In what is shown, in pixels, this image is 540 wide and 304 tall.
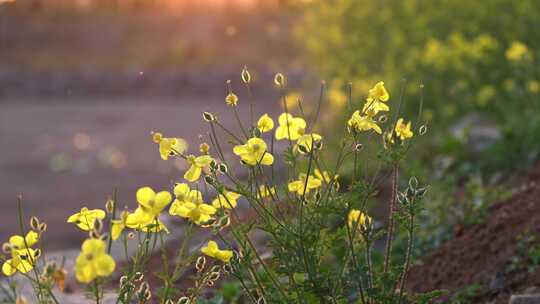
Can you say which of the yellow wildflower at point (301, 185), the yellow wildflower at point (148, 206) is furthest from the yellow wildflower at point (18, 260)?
the yellow wildflower at point (301, 185)

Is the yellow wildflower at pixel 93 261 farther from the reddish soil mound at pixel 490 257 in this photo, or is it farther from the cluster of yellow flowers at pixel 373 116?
the reddish soil mound at pixel 490 257

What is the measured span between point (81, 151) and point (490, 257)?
26.9ft

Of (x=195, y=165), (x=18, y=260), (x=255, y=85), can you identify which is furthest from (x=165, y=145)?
(x=255, y=85)

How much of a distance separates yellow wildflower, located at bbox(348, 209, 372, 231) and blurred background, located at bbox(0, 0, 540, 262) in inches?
13.2

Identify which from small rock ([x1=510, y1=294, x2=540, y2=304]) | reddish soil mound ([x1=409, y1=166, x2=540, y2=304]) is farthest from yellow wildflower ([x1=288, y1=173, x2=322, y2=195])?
reddish soil mound ([x1=409, y1=166, x2=540, y2=304])

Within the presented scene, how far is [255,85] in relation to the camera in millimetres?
16156

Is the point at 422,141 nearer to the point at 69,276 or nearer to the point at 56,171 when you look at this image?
the point at 69,276

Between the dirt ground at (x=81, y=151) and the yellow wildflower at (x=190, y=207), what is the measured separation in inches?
159

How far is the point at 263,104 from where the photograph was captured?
47.9 feet

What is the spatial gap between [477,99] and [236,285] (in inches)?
142

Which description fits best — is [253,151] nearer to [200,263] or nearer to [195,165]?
[195,165]

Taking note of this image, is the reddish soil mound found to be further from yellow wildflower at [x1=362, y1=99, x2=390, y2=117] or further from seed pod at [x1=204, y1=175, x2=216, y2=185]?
seed pod at [x1=204, y1=175, x2=216, y2=185]

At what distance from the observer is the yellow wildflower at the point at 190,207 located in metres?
2.13


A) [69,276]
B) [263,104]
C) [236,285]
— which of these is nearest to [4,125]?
[263,104]
